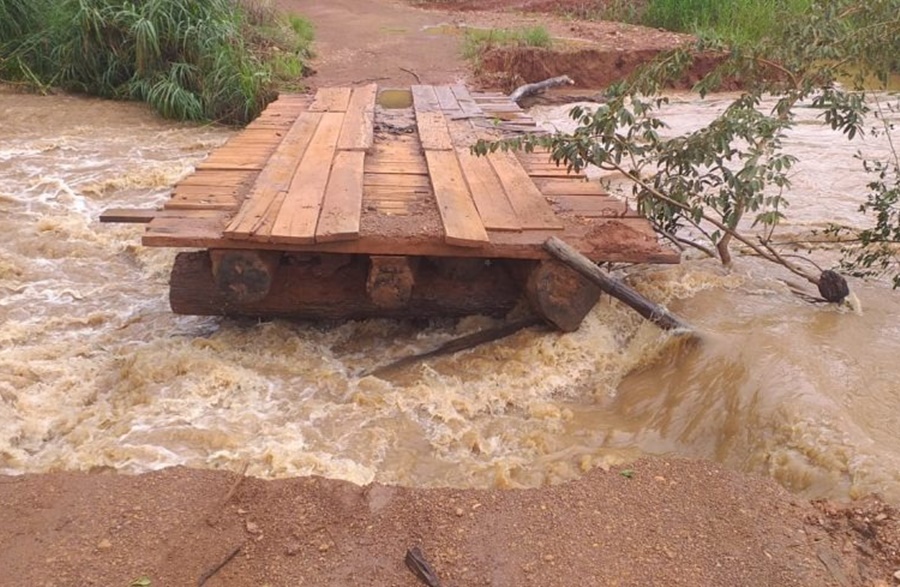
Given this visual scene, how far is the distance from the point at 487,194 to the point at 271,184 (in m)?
1.07

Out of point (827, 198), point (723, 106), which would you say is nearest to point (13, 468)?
point (827, 198)

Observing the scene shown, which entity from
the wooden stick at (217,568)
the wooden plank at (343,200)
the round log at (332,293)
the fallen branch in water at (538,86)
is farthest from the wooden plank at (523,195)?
the fallen branch in water at (538,86)

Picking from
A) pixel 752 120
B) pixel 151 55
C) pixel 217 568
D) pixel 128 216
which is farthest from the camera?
pixel 151 55

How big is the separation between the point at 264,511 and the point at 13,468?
100cm

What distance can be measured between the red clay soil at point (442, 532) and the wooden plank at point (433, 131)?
103 inches

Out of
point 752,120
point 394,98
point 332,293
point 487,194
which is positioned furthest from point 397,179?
point 394,98

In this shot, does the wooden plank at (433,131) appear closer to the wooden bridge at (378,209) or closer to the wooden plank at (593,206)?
the wooden bridge at (378,209)

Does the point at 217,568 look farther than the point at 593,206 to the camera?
No

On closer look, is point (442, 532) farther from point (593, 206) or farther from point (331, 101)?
point (331, 101)

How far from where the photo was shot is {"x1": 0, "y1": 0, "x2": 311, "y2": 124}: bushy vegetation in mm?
8234

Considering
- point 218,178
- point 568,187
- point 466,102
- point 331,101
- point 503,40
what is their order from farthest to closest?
point 503,40
point 466,102
point 331,101
point 568,187
point 218,178

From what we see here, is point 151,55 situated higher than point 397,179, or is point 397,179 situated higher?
point 397,179

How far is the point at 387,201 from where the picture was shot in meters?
3.87

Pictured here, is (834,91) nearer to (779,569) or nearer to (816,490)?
(816,490)
